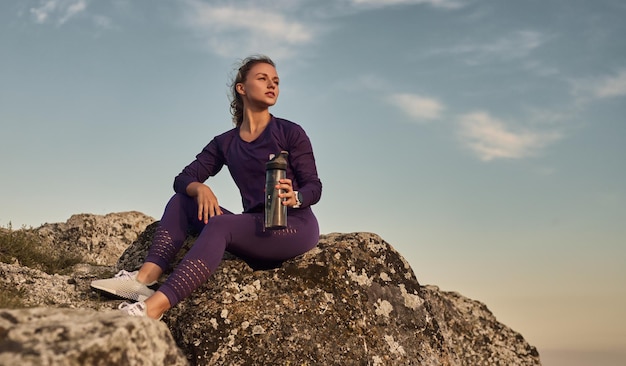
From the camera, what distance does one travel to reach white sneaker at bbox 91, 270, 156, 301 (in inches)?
274

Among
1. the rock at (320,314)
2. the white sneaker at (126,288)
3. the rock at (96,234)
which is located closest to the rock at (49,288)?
the white sneaker at (126,288)

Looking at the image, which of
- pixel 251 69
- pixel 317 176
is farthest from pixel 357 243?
pixel 251 69

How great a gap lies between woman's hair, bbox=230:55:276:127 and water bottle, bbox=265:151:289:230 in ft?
4.62

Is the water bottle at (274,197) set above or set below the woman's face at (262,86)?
below

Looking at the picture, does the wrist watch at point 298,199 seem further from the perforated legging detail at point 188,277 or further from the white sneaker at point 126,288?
the white sneaker at point 126,288

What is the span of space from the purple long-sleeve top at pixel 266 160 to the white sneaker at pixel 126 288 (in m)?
1.16

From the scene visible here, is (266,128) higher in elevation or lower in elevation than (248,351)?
higher

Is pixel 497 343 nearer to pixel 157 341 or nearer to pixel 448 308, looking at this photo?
pixel 448 308

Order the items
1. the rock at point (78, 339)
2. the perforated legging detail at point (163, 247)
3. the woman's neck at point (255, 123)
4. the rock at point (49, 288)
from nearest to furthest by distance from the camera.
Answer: the rock at point (78, 339) → the rock at point (49, 288) → the perforated legging detail at point (163, 247) → the woman's neck at point (255, 123)

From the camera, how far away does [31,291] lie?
7094mm

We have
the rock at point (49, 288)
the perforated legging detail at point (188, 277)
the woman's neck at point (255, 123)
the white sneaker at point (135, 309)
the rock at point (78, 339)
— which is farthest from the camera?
the woman's neck at point (255, 123)

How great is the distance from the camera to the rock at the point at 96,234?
13977mm

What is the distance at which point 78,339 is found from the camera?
364 centimetres

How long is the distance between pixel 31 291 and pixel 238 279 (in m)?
2.11
